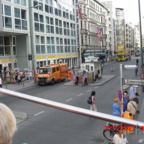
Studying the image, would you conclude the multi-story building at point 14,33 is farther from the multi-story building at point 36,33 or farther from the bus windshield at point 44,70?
the bus windshield at point 44,70

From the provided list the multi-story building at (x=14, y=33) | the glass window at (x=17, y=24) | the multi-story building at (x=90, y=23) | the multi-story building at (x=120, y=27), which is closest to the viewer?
the multi-story building at (x=14, y=33)

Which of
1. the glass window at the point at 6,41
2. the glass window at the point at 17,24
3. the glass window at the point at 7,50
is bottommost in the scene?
the glass window at the point at 7,50

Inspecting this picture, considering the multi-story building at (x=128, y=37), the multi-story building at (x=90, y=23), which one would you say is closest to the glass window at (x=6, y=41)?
the multi-story building at (x=90, y=23)

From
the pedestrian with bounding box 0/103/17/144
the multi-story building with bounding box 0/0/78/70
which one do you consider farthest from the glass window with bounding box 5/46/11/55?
the pedestrian with bounding box 0/103/17/144

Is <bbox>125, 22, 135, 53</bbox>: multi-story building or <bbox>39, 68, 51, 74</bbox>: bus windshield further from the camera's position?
<bbox>125, 22, 135, 53</bbox>: multi-story building

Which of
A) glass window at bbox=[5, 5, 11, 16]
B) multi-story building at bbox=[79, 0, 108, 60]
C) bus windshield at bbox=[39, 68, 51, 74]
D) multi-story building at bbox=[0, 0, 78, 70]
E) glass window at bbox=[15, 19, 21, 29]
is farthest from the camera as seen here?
multi-story building at bbox=[79, 0, 108, 60]

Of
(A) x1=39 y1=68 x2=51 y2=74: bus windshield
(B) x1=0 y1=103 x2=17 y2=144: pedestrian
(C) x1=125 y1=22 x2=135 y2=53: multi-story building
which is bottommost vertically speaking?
(A) x1=39 y1=68 x2=51 y2=74: bus windshield

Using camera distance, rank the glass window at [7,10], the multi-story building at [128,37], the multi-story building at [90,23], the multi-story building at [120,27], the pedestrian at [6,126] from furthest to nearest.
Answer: the multi-story building at [128,37] → the multi-story building at [120,27] → the multi-story building at [90,23] → the glass window at [7,10] → the pedestrian at [6,126]

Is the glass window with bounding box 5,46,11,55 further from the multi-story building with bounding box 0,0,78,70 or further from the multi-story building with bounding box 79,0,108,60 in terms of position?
the multi-story building with bounding box 79,0,108,60

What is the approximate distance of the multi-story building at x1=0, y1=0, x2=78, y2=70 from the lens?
29.1 meters

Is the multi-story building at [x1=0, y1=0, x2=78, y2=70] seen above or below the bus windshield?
above

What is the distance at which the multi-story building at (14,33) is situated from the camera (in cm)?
2838

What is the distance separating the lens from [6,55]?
32.2 meters

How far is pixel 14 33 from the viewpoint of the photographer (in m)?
31.2
